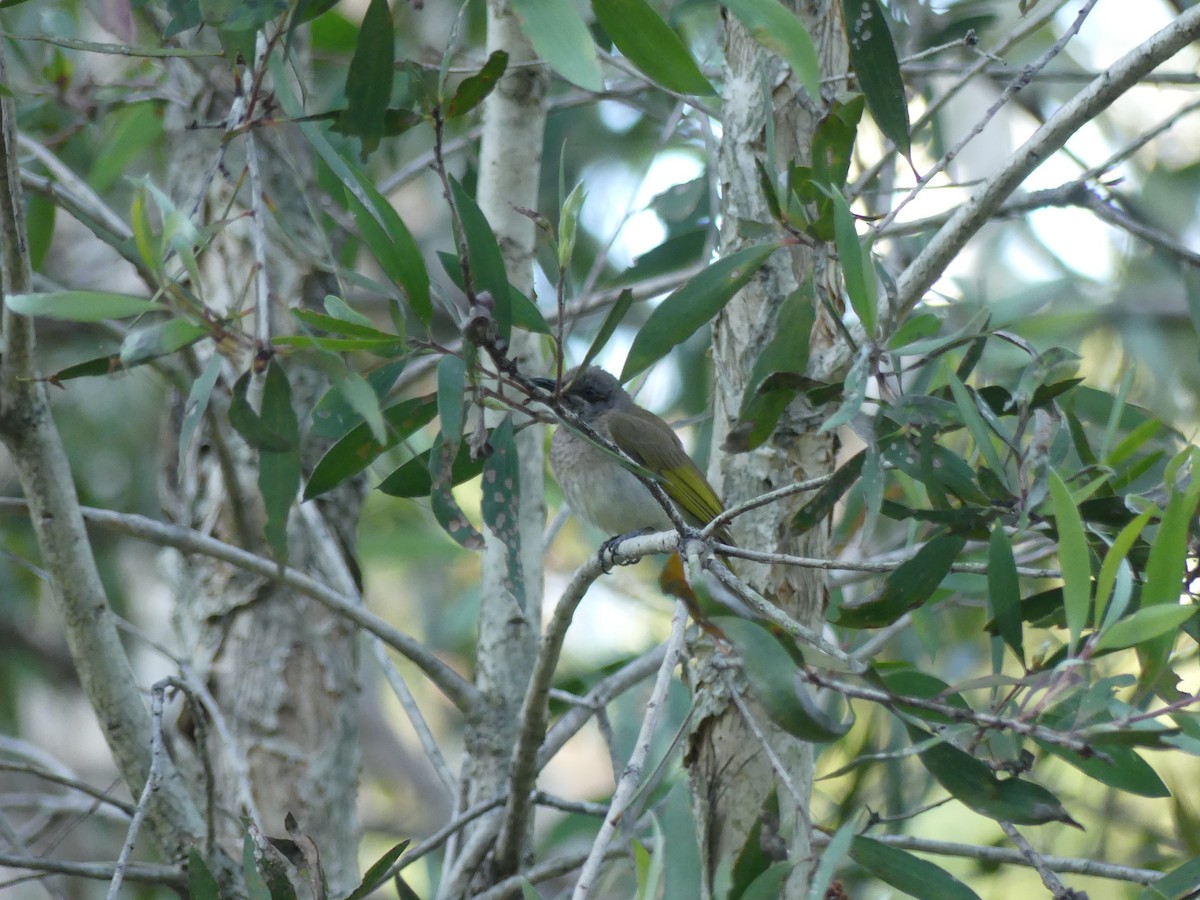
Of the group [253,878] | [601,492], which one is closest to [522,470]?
[601,492]

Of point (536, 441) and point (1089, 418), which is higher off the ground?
point (536, 441)

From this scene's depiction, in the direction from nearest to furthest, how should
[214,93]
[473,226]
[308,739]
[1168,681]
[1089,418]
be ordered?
1. [1168,681]
2. [473,226]
3. [1089,418]
4. [308,739]
5. [214,93]

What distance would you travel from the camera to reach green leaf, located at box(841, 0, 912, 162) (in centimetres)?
224

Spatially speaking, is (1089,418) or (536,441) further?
(536,441)

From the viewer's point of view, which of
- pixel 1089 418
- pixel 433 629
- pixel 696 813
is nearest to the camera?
pixel 696 813

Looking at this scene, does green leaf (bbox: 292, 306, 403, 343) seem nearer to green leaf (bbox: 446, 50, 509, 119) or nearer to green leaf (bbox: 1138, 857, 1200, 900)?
green leaf (bbox: 446, 50, 509, 119)

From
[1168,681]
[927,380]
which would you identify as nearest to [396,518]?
[927,380]

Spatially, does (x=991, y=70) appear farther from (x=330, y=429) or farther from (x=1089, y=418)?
(x=330, y=429)

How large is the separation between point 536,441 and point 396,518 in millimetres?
3714

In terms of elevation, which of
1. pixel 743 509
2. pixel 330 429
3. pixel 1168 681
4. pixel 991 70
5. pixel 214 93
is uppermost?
pixel 214 93

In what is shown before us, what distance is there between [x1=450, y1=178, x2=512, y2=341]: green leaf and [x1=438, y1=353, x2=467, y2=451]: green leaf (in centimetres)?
21

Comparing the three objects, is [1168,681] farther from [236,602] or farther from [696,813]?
[236,602]

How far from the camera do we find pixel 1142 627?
1.51 m

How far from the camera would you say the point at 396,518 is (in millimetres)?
6938
